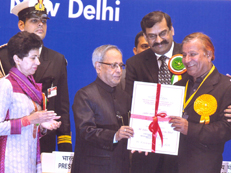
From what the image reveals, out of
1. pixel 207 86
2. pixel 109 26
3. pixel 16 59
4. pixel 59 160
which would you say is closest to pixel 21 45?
pixel 16 59

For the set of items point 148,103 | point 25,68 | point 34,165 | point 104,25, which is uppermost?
point 104,25

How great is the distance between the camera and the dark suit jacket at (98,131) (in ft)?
8.68

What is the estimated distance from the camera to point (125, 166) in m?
2.74

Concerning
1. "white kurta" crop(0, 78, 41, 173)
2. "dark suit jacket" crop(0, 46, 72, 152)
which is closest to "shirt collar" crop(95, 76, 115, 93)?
"white kurta" crop(0, 78, 41, 173)

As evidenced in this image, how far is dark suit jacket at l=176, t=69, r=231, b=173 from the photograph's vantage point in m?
2.57

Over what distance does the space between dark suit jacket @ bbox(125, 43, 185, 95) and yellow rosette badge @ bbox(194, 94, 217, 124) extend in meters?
0.53

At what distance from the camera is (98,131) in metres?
2.64

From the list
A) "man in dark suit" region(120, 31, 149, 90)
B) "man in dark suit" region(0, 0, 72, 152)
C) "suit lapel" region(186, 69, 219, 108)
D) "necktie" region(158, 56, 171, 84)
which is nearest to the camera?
"suit lapel" region(186, 69, 219, 108)

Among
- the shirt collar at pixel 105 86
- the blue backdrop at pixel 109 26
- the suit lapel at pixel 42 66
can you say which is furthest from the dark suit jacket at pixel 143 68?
the blue backdrop at pixel 109 26

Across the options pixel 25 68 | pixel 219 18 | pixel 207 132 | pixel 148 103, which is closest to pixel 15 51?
pixel 25 68

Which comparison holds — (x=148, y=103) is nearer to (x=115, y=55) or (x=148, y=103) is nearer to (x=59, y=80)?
(x=115, y=55)

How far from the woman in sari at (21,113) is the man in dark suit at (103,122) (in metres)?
0.26

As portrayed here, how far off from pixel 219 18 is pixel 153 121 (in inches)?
91.0

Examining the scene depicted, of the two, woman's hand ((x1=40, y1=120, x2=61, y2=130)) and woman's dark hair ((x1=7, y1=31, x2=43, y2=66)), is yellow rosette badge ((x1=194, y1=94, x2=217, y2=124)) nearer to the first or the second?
woman's hand ((x1=40, y1=120, x2=61, y2=130))
